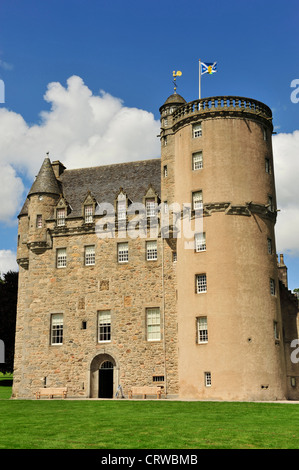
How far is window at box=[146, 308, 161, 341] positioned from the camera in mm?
35594

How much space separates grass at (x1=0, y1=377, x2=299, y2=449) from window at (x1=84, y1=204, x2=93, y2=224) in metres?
17.0

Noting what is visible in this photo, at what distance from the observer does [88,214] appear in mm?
39562

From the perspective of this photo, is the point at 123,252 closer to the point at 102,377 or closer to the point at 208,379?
the point at 102,377

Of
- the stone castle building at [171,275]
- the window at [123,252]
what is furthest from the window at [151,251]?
the window at [123,252]

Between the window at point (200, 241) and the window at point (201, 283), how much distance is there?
1632 mm

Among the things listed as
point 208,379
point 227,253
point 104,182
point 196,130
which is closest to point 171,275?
point 227,253

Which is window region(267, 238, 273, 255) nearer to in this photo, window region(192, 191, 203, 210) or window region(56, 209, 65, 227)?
window region(192, 191, 203, 210)

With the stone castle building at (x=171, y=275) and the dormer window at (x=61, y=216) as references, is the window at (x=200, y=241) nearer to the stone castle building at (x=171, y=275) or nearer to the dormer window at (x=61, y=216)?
the stone castle building at (x=171, y=275)

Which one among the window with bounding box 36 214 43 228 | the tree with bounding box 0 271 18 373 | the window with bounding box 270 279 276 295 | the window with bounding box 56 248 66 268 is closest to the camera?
the window with bounding box 270 279 276 295

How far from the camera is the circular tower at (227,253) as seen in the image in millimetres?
31641

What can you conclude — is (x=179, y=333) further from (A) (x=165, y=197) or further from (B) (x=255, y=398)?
(A) (x=165, y=197)

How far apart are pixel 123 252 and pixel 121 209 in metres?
3.25

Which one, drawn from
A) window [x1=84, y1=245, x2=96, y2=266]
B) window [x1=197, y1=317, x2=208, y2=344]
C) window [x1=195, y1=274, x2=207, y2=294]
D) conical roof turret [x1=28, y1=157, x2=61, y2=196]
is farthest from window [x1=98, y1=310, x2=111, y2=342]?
conical roof turret [x1=28, y1=157, x2=61, y2=196]

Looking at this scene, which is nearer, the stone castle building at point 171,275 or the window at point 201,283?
the stone castle building at point 171,275
